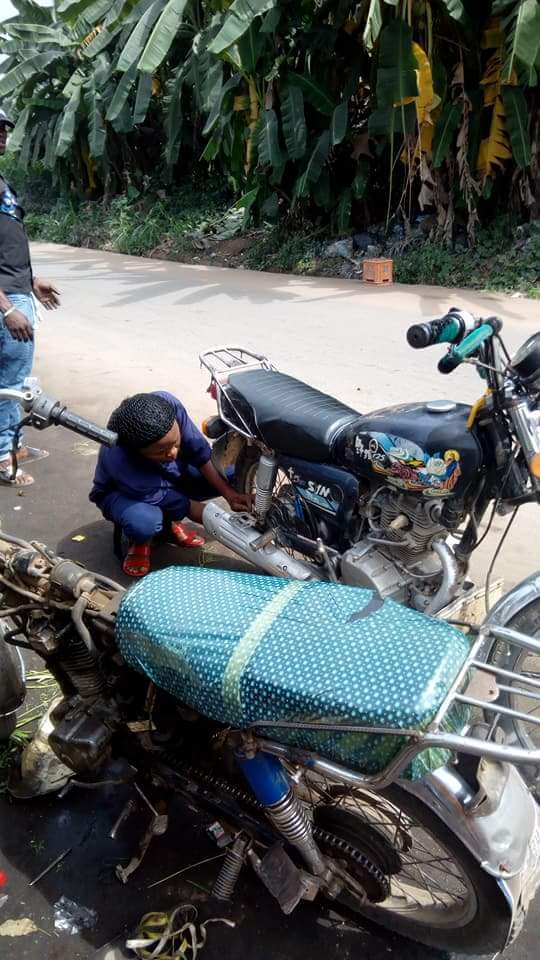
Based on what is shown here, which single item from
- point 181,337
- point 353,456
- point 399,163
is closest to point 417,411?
point 353,456

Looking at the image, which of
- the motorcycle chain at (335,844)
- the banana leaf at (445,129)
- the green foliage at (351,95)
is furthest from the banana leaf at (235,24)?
the motorcycle chain at (335,844)

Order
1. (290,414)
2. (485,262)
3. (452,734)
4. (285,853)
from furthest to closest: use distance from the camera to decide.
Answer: (485,262), (290,414), (285,853), (452,734)

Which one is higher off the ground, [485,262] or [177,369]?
[485,262]

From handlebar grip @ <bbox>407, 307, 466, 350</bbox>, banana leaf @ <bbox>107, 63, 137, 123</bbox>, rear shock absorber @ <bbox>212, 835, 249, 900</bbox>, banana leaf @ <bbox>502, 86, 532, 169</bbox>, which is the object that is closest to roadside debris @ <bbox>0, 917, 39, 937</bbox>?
rear shock absorber @ <bbox>212, 835, 249, 900</bbox>

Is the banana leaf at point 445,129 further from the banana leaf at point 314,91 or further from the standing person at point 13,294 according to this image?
the standing person at point 13,294

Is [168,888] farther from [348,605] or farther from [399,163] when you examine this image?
[399,163]

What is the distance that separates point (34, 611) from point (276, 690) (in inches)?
29.3

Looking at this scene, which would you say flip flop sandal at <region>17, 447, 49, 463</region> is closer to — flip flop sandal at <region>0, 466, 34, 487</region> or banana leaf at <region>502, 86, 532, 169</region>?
flip flop sandal at <region>0, 466, 34, 487</region>

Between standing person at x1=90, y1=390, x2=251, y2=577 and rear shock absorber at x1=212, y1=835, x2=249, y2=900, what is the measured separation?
1681 millimetres

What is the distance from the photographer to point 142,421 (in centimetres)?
293

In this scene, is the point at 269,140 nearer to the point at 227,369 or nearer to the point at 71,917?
the point at 227,369

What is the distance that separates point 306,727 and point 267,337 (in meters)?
6.16

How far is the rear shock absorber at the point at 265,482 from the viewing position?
297 centimetres

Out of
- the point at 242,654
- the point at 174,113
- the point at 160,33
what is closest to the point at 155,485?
the point at 242,654
